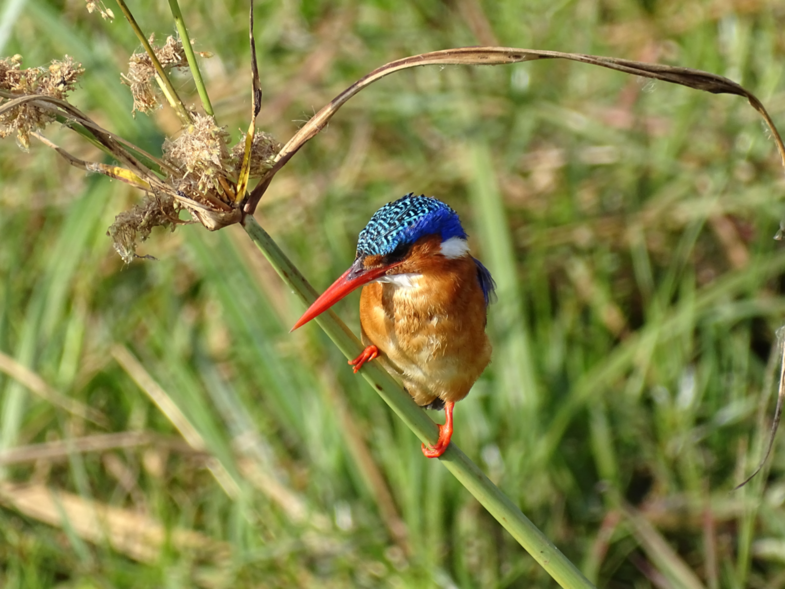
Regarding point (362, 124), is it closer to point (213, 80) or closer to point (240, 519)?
point (213, 80)

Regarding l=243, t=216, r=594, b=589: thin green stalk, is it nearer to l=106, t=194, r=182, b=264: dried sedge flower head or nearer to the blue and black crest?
l=106, t=194, r=182, b=264: dried sedge flower head

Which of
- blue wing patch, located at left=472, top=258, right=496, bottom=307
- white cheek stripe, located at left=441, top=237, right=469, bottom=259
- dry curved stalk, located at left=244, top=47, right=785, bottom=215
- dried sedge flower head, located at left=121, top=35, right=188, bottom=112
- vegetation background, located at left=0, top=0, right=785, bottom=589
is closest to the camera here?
dry curved stalk, located at left=244, top=47, right=785, bottom=215

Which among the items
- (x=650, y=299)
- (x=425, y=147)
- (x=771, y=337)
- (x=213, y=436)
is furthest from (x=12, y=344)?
(x=771, y=337)

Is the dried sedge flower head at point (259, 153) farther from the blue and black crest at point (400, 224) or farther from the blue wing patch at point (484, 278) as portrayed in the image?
the blue wing patch at point (484, 278)

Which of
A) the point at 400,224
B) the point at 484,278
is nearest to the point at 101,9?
the point at 400,224

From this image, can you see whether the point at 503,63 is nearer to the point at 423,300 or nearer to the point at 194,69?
the point at 194,69

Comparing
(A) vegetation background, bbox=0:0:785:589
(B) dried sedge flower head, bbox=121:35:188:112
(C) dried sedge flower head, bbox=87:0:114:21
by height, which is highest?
(C) dried sedge flower head, bbox=87:0:114:21

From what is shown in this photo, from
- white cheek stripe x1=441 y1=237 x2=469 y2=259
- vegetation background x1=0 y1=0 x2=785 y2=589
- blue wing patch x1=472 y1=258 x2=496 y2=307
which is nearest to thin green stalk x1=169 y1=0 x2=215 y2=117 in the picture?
white cheek stripe x1=441 y1=237 x2=469 y2=259
